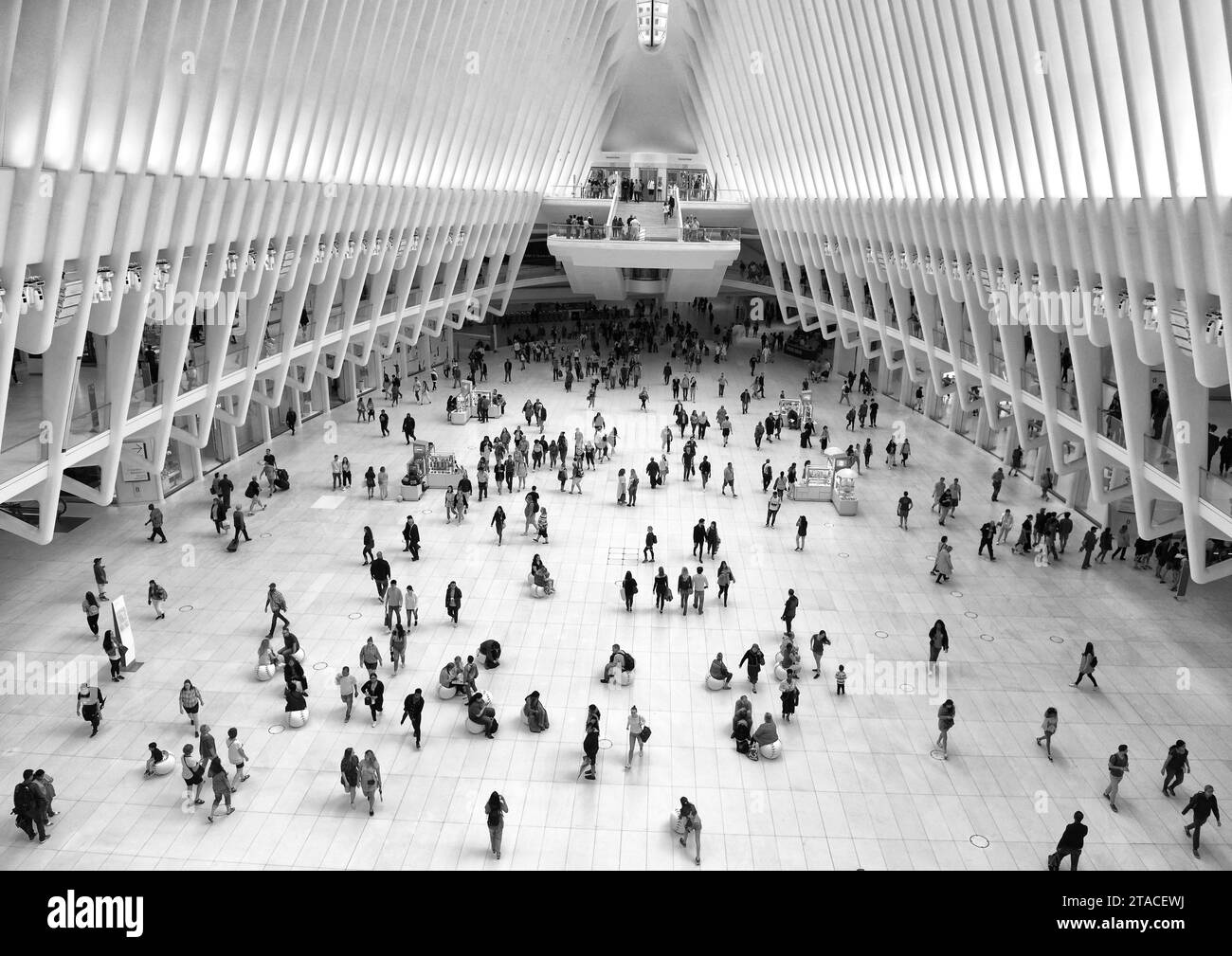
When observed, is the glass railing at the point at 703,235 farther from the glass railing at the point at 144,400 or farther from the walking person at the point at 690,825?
the walking person at the point at 690,825

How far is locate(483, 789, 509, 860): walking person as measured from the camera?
10.3 meters

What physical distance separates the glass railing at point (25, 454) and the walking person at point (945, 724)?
45.5 feet

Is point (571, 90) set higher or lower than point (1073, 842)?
higher

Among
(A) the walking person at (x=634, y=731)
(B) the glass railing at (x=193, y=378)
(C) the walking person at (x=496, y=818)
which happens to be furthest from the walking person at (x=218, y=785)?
(B) the glass railing at (x=193, y=378)

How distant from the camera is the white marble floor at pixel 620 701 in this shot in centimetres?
1089

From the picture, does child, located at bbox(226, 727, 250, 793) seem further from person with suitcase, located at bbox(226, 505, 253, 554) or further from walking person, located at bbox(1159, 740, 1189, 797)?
walking person, located at bbox(1159, 740, 1189, 797)

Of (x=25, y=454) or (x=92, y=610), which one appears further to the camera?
(x=92, y=610)

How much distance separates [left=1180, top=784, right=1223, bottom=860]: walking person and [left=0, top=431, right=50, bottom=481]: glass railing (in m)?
16.5

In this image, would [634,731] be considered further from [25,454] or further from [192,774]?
[25,454]

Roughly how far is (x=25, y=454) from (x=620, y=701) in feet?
33.1

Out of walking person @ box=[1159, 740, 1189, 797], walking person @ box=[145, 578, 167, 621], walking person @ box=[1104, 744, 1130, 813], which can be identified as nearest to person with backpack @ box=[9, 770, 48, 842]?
walking person @ box=[145, 578, 167, 621]

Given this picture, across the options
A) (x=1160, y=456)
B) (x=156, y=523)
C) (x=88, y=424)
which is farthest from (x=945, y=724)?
(x=156, y=523)

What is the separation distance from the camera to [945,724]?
12461 millimetres
